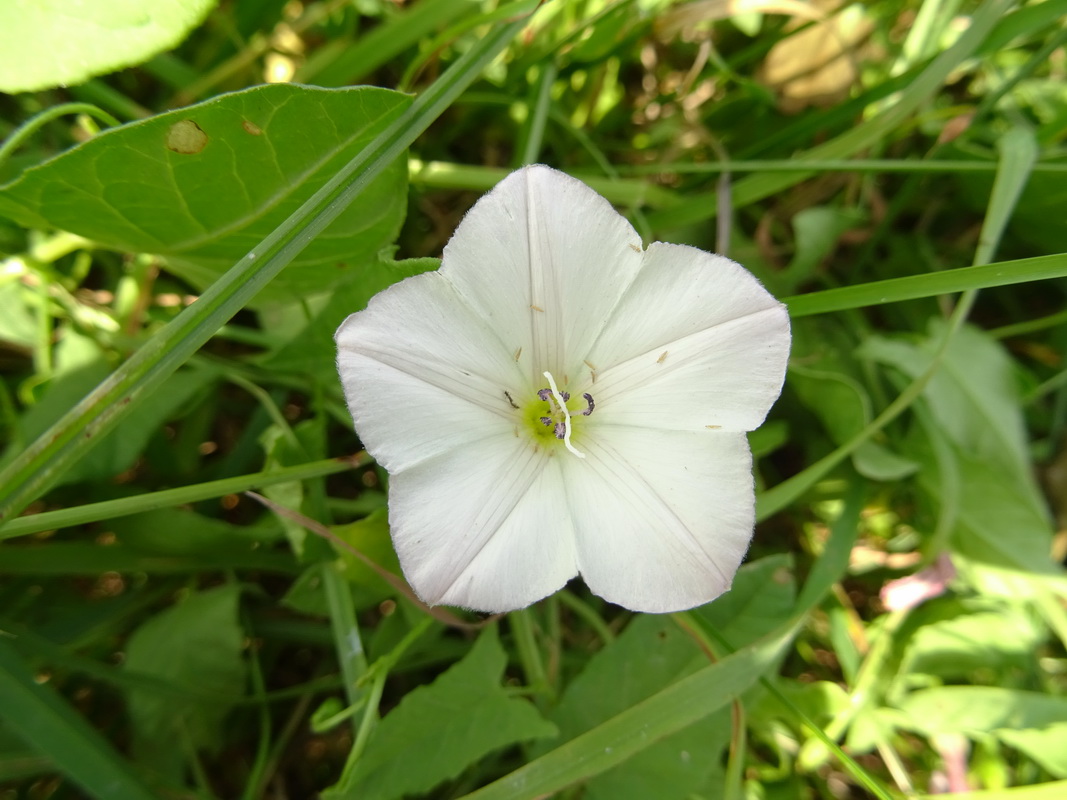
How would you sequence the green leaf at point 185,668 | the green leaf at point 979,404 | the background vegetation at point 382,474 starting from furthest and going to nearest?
1. the green leaf at point 979,404
2. the green leaf at point 185,668
3. the background vegetation at point 382,474

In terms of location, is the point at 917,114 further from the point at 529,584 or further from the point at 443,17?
the point at 529,584

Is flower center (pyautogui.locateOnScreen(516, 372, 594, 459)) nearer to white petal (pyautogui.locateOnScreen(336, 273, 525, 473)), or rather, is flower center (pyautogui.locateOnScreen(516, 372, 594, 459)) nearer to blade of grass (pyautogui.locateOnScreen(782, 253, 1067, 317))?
white petal (pyautogui.locateOnScreen(336, 273, 525, 473))

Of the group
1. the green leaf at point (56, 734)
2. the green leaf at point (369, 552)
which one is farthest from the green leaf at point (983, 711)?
the green leaf at point (56, 734)

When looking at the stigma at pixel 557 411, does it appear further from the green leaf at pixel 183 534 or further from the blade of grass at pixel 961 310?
the green leaf at pixel 183 534

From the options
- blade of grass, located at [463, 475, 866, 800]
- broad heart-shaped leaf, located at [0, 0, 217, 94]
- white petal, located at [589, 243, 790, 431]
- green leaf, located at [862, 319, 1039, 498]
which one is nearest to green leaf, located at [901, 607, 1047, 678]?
green leaf, located at [862, 319, 1039, 498]

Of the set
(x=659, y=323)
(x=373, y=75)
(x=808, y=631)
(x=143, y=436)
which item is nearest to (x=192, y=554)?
(x=143, y=436)

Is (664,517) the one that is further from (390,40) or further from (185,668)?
(390,40)
